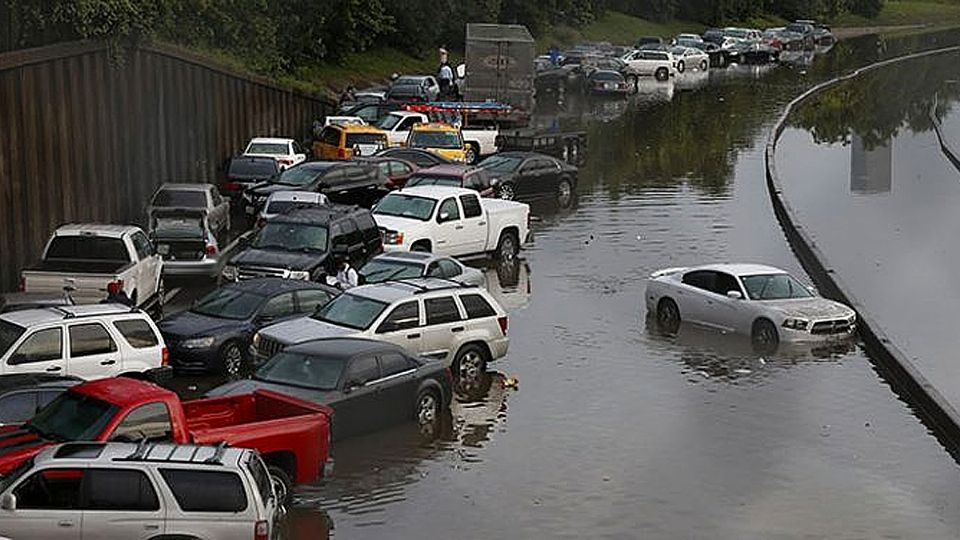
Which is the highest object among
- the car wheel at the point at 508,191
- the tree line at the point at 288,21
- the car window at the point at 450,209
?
the tree line at the point at 288,21

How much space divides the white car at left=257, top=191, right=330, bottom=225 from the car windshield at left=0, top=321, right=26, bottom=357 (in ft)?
41.6

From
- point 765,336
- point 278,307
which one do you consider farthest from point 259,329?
point 765,336

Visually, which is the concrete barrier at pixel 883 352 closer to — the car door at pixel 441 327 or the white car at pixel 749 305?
the white car at pixel 749 305

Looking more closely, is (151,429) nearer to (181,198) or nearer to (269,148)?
(181,198)

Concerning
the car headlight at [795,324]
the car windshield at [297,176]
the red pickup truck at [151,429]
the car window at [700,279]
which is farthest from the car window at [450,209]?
the red pickup truck at [151,429]

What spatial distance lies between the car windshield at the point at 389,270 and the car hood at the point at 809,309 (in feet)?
20.7

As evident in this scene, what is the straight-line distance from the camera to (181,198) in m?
34.2

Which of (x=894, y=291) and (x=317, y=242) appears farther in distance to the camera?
(x=894, y=291)

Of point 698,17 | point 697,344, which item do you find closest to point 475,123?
point 697,344

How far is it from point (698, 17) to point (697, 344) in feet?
325

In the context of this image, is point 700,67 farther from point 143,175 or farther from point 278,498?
point 278,498

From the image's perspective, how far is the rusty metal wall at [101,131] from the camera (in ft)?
98.9

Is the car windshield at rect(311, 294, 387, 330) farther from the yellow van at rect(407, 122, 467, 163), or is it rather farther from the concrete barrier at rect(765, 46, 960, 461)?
the yellow van at rect(407, 122, 467, 163)

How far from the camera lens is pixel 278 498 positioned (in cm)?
1670
